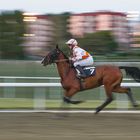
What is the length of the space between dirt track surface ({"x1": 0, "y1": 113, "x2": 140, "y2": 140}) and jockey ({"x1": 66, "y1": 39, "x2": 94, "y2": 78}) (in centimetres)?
101

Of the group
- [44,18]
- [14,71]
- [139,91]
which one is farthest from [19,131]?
[44,18]

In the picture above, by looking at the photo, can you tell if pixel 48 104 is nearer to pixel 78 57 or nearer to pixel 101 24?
pixel 78 57

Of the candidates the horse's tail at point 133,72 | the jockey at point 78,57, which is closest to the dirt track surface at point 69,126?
the jockey at point 78,57

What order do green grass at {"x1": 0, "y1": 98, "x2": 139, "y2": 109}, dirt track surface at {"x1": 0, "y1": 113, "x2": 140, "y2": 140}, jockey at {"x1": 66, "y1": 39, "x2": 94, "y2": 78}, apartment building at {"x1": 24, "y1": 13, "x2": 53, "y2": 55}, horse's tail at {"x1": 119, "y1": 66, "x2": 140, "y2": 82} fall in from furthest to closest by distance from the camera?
apartment building at {"x1": 24, "y1": 13, "x2": 53, "y2": 55} < green grass at {"x1": 0, "y1": 98, "x2": 139, "y2": 109} < horse's tail at {"x1": 119, "y1": 66, "x2": 140, "y2": 82} < jockey at {"x1": 66, "y1": 39, "x2": 94, "y2": 78} < dirt track surface at {"x1": 0, "y1": 113, "x2": 140, "y2": 140}

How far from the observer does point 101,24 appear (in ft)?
201

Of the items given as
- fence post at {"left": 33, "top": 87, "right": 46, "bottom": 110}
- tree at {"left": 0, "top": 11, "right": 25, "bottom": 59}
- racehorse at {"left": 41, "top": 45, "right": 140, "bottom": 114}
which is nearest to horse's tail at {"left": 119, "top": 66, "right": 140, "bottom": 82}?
racehorse at {"left": 41, "top": 45, "right": 140, "bottom": 114}

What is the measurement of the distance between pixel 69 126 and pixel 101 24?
5369cm

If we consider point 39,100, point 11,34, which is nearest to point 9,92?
point 39,100

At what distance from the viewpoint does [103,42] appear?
127ft

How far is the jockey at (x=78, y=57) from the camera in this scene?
32.2 feet

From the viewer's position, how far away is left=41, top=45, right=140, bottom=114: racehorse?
9.95 metres

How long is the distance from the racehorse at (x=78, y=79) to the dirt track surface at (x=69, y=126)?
1.56ft

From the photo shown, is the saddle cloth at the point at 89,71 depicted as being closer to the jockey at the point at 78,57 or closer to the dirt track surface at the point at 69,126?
the jockey at the point at 78,57

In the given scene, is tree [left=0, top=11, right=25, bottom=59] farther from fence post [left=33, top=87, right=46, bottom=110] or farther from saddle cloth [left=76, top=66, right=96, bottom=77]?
saddle cloth [left=76, top=66, right=96, bottom=77]
